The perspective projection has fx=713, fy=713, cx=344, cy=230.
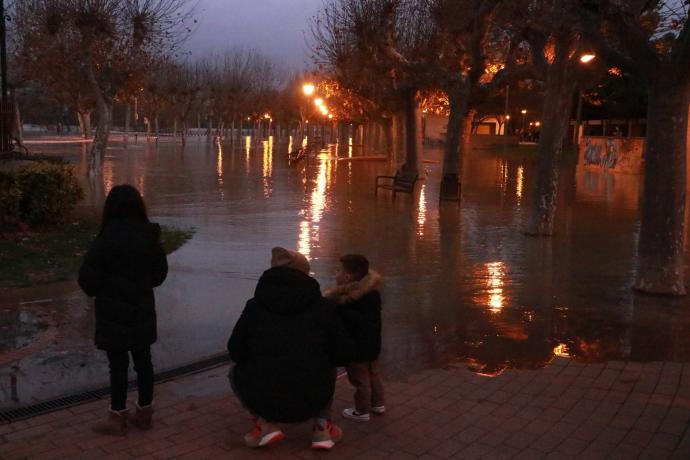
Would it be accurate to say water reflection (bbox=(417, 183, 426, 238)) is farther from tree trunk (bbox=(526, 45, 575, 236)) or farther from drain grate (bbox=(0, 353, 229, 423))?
drain grate (bbox=(0, 353, 229, 423))

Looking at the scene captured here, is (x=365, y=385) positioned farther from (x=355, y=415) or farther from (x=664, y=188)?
(x=664, y=188)

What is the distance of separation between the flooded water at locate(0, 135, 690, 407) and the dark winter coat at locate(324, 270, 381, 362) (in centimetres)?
116

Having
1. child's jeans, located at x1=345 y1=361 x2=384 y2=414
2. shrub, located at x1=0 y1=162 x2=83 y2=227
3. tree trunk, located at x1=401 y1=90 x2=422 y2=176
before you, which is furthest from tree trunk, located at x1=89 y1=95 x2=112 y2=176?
child's jeans, located at x1=345 y1=361 x2=384 y2=414

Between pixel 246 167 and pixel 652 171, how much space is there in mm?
24135

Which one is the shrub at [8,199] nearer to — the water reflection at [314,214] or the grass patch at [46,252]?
the grass patch at [46,252]

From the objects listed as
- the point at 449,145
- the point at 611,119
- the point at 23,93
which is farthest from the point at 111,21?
the point at 23,93

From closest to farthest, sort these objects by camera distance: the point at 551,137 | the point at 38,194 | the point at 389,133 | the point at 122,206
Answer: the point at 122,206
the point at 38,194
the point at 551,137
the point at 389,133

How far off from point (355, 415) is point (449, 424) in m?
0.60

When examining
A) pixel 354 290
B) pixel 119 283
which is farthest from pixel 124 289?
pixel 354 290

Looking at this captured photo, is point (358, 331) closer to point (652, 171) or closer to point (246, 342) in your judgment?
point (246, 342)

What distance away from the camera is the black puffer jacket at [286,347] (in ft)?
13.3

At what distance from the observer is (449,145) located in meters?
18.4

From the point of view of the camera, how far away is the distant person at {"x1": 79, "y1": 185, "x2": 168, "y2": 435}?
4242 mm

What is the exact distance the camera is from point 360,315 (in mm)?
4477
